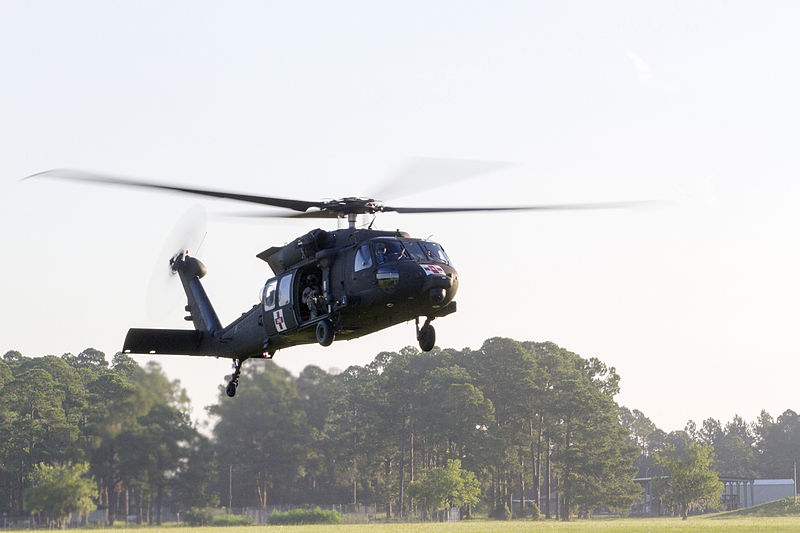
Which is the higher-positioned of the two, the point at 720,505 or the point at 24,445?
the point at 24,445

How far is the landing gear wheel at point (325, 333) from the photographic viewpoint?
2381 centimetres

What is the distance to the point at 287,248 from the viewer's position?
25.7 metres

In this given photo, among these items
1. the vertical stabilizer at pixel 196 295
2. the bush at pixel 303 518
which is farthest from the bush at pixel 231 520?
the vertical stabilizer at pixel 196 295

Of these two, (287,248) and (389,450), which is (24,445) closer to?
(389,450)

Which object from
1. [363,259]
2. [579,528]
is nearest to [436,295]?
[363,259]

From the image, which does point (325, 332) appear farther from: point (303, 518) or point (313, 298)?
point (303, 518)

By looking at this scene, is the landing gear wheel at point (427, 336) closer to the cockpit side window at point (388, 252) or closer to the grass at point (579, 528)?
the cockpit side window at point (388, 252)

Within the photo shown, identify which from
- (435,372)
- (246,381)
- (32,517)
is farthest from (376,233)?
(435,372)

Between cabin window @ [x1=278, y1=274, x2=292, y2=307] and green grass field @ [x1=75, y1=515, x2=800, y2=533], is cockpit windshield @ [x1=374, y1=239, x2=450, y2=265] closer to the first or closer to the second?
cabin window @ [x1=278, y1=274, x2=292, y2=307]

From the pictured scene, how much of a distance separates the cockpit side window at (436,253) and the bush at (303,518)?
3213 inches

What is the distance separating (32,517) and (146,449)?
2436 centimetres

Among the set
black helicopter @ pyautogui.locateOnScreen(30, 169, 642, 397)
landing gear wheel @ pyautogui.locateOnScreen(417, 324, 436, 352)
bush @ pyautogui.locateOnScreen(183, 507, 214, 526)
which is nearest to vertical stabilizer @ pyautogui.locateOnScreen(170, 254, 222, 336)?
black helicopter @ pyautogui.locateOnScreen(30, 169, 642, 397)

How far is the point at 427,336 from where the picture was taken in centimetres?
2448

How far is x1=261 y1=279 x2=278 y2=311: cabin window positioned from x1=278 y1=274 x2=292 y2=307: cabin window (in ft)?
1.10
